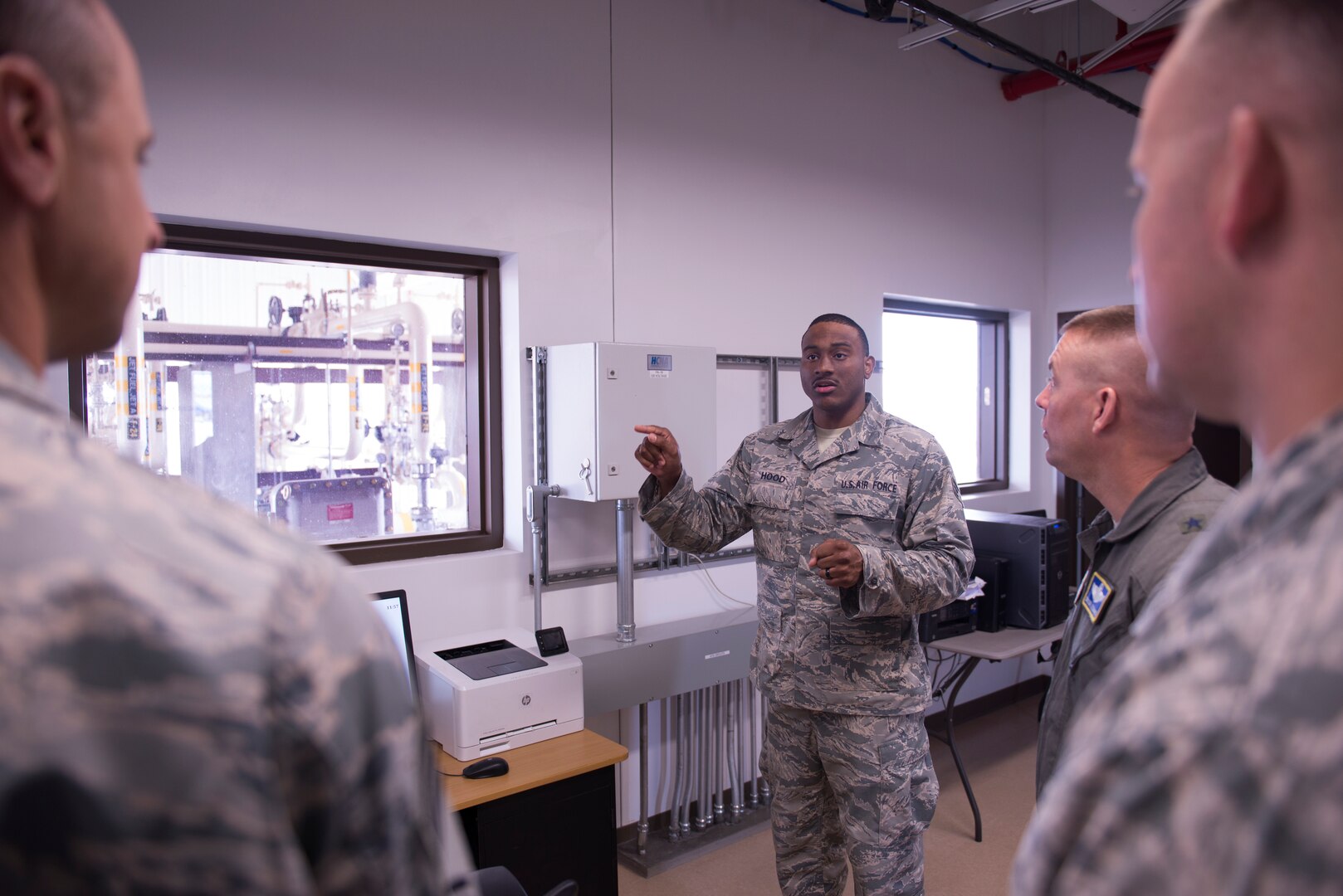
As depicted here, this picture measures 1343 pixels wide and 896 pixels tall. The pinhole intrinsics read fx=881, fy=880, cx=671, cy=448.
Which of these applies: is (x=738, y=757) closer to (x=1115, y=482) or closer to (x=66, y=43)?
(x=1115, y=482)

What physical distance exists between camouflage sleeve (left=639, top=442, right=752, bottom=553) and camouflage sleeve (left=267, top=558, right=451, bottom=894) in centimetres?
201

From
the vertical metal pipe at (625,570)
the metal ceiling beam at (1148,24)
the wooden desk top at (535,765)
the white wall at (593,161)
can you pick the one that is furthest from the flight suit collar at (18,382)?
the metal ceiling beam at (1148,24)

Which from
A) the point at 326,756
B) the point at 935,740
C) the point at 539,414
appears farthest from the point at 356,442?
the point at 935,740

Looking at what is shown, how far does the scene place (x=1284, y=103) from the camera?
492 mm

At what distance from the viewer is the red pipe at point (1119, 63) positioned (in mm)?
4227

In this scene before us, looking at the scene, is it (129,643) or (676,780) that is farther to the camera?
(676,780)

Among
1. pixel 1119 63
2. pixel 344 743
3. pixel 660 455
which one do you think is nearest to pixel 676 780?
pixel 660 455

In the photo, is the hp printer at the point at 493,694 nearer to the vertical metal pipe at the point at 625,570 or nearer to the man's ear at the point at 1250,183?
the vertical metal pipe at the point at 625,570

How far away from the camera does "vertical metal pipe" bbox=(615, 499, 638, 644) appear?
303cm

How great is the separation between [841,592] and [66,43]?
2.09 metres

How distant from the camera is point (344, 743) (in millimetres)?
454

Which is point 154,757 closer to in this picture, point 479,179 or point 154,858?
point 154,858

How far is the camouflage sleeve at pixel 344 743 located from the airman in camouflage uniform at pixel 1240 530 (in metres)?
0.36

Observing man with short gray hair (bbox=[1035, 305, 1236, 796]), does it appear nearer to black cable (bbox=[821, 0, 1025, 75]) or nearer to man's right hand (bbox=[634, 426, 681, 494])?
man's right hand (bbox=[634, 426, 681, 494])
